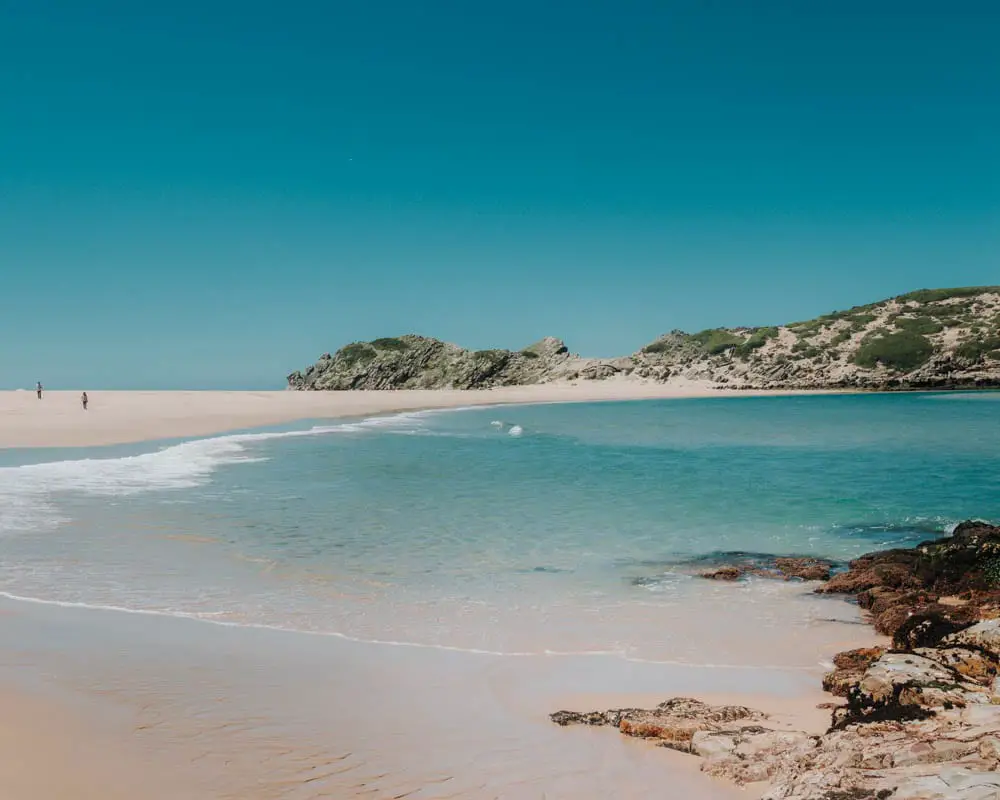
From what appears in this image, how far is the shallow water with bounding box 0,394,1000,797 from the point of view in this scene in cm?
586

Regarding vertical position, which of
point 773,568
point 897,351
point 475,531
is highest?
point 897,351

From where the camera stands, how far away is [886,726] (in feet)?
16.7

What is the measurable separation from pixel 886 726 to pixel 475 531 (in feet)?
31.3

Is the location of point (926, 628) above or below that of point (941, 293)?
below

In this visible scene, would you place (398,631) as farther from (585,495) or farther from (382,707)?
(585,495)

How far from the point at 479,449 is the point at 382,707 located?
77.7ft

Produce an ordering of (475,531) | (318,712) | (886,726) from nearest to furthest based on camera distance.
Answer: (886,726), (318,712), (475,531)

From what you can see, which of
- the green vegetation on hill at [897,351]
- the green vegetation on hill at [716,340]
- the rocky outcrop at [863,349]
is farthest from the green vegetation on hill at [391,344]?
the green vegetation on hill at [897,351]

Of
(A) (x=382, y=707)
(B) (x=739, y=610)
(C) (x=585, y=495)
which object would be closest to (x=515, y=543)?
(B) (x=739, y=610)

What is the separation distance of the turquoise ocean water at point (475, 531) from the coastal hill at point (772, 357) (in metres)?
80.8

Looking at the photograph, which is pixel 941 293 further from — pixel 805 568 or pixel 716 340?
pixel 805 568

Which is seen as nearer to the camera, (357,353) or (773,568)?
(773,568)

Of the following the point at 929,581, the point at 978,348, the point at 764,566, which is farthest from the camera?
the point at 978,348

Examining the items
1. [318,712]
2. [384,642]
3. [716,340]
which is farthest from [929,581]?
[716,340]
